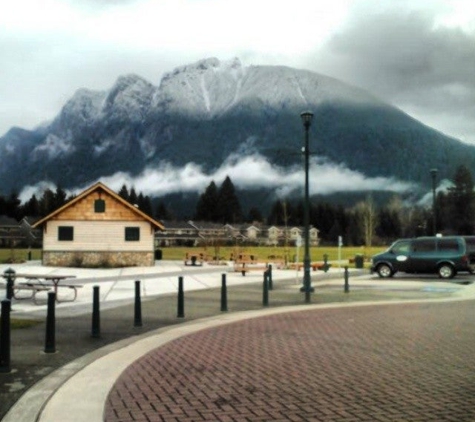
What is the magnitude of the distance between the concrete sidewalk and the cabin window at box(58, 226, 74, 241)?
16773 mm

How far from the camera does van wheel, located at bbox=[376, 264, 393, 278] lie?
2988 cm

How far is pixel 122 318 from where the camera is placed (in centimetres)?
1361

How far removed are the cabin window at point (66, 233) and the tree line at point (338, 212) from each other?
73.2 meters

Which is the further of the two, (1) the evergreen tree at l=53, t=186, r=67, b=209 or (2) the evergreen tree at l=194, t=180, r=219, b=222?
(2) the evergreen tree at l=194, t=180, r=219, b=222

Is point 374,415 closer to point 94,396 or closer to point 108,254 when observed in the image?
point 94,396

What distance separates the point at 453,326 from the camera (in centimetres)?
1226

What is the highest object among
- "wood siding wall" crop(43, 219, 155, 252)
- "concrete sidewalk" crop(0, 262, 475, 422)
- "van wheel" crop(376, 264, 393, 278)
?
"wood siding wall" crop(43, 219, 155, 252)

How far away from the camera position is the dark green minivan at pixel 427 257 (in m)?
28.8

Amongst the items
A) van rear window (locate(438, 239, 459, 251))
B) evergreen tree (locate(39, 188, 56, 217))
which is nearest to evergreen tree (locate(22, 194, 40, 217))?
evergreen tree (locate(39, 188, 56, 217))

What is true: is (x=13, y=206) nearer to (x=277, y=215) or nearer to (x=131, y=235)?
(x=277, y=215)

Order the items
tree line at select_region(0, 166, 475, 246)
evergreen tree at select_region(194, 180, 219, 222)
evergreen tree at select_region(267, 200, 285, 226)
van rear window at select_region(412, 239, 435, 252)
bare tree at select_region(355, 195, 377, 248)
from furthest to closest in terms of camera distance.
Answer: evergreen tree at select_region(267, 200, 285, 226) → evergreen tree at select_region(194, 180, 219, 222) → tree line at select_region(0, 166, 475, 246) → bare tree at select_region(355, 195, 377, 248) → van rear window at select_region(412, 239, 435, 252)

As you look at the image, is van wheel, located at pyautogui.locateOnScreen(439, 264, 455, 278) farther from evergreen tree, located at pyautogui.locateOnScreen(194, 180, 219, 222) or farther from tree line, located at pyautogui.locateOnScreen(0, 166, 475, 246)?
evergreen tree, located at pyautogui.locateOnScreen(194, 180, 219, 222)

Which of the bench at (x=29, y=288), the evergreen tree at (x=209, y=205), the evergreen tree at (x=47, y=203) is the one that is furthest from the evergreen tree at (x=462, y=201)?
the bench at (x=29, y=288)

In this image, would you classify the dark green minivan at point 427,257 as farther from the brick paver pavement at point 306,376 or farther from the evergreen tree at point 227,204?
the evergreen tree at point 227,204
